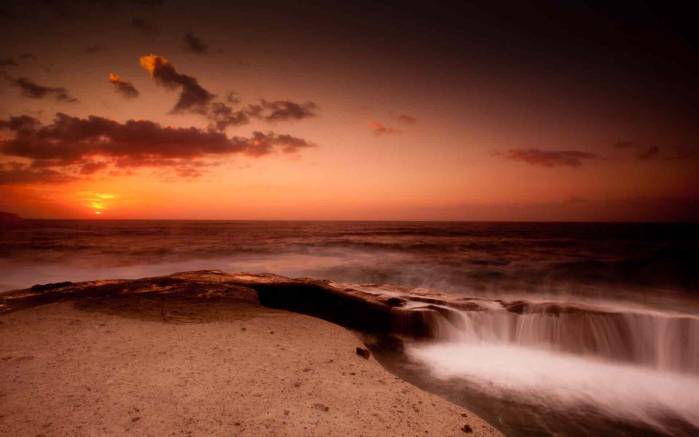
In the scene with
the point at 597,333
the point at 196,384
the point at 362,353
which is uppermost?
the point at 196,384

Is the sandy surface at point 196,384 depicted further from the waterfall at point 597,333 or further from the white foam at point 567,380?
the waterfall at point 597,333

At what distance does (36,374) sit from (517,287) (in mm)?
14831

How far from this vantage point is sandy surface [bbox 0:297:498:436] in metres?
2.82

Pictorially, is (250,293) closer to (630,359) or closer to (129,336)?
(129,336)

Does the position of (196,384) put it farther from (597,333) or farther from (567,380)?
(597,333)

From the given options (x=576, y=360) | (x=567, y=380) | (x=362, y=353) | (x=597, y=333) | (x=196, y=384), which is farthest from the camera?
(x=597, y=333)

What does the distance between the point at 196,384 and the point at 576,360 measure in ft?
19.5

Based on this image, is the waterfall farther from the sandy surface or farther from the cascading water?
the sandy surface

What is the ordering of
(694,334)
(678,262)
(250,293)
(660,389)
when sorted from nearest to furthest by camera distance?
(660,389) → (694,334) → (250,293) → (678,262)

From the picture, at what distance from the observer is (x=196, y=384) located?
11.1 feet

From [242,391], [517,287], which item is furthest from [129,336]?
[517,287]

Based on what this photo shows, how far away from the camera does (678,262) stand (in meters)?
20.6

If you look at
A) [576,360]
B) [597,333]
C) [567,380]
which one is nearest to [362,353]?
[567,380]

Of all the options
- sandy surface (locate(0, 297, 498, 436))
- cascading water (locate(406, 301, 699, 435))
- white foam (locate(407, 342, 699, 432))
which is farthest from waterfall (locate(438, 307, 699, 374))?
sandy surface (locate(0, 297, 498, 436))
